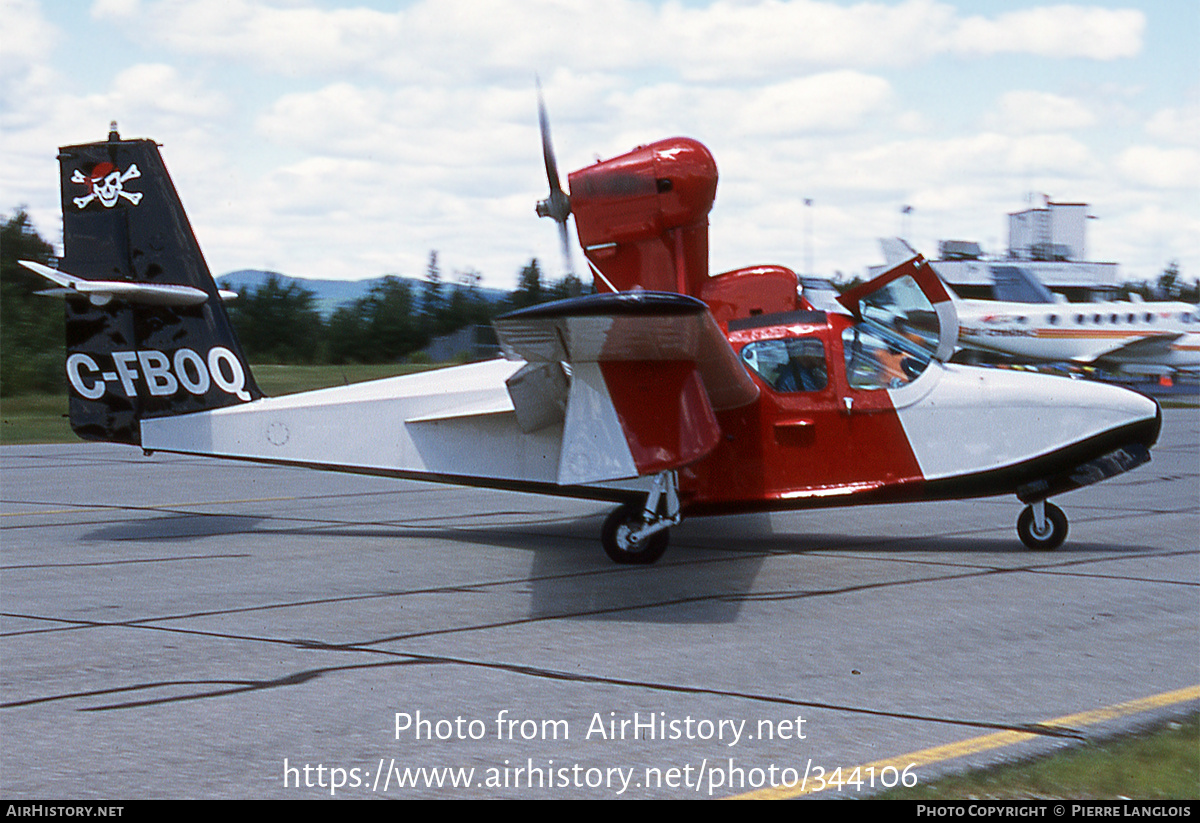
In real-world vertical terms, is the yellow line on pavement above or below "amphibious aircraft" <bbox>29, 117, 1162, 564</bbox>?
below

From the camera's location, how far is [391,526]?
11.4 metres

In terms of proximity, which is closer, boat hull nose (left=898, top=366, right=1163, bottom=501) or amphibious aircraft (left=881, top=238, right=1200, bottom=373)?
boat hull nose (left=898, top=366, right=1163, bottom=501)

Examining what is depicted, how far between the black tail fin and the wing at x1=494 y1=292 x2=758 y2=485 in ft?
12.0

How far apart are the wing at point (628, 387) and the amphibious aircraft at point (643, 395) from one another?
16 mm

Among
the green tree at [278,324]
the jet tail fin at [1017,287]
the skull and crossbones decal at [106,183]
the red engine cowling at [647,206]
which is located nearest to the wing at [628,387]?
the red engine cowling at [647,206]

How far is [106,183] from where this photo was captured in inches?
407

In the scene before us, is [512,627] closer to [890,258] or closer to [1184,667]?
[1184,667]

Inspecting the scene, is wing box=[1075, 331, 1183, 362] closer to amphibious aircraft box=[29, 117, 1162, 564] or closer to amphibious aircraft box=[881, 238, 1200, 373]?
amphibious aircraft box=[881, 238, 1200, 373]

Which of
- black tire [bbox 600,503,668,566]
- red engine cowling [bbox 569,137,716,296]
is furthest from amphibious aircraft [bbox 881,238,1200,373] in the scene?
black tire [bbox 600,503,668,566]

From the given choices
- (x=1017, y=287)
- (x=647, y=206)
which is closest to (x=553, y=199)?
(x=647, y=206)

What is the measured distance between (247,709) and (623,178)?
5.47 m

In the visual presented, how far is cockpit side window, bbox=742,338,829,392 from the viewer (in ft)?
31.0

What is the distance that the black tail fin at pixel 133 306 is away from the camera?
1016cm
